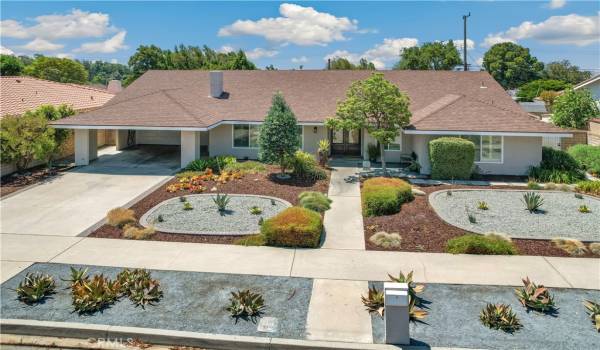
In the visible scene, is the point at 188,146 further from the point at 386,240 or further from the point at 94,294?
the point at 94,294

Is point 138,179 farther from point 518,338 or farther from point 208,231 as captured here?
point 518,338

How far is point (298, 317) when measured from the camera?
882 cm

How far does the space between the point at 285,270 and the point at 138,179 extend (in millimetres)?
12071

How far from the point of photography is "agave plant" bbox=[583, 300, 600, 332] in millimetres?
8492

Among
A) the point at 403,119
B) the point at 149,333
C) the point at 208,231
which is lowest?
the point at 149,333

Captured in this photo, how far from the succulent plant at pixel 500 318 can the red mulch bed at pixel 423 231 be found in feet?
12.4

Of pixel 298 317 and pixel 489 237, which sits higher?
pixel 489 237

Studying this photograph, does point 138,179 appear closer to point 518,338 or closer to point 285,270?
point 285,270

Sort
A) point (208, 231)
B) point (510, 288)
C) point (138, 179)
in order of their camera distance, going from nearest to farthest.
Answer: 1. point (510, 288)
2. point (208, 231)
3. point (138, 179)

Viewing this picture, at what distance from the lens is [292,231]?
41.0 feet

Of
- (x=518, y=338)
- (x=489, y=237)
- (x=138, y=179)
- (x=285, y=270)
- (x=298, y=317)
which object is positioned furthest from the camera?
(x=138, y=179)

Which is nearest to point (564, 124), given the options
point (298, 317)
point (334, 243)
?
point (334, 243)

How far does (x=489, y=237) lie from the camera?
506 inches

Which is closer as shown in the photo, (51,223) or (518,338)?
(518,338)
